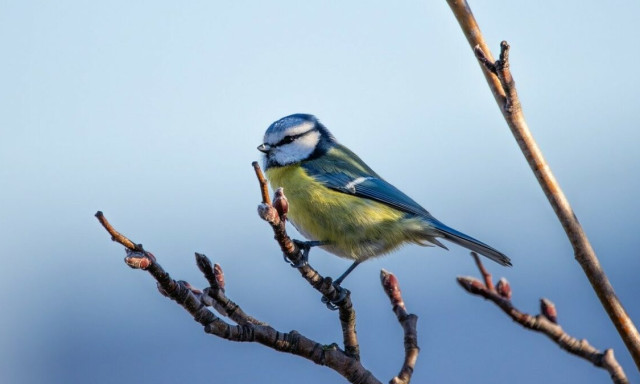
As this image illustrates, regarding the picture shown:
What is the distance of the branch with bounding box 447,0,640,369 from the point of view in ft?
4.54

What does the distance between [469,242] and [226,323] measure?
5.06 feet

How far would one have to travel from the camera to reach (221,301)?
189 centimetres

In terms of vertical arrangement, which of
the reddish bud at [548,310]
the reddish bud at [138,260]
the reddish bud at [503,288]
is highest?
the reddish bud at [138,260]

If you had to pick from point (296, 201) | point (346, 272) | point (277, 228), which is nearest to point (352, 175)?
point (296, 201)

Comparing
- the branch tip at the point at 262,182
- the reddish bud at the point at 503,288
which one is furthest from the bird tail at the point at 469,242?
the reddish bud at the point at 503,288

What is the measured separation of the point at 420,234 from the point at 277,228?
1.45 metres

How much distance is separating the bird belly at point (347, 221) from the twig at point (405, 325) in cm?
93

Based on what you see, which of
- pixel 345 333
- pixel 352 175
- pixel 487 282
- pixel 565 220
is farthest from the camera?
pixel 352 175

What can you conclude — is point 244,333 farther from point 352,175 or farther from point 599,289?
point 352,175

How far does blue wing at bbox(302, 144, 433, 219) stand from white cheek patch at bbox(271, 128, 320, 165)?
68mm

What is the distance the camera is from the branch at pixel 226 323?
66.1 inches

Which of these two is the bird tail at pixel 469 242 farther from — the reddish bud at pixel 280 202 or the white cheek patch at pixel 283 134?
the reddish bud at pixel 280 202

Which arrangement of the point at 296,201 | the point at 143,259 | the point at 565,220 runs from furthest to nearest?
the point at 296,201
the point at 143,259
the point at 565,220

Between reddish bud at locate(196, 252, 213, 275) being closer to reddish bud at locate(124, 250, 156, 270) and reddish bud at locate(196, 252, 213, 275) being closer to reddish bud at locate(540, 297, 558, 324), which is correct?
reddish bud at locate(124, 250, 156, 270)
